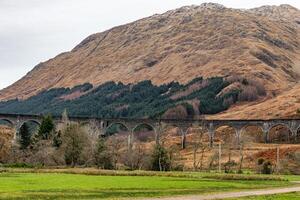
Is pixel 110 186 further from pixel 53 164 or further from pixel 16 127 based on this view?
pixel 16 127

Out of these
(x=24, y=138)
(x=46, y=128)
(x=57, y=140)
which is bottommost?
(x=24, y=138)

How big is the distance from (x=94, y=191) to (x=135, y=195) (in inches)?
176

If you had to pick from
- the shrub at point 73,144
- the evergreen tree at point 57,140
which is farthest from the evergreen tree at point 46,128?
the shrub at point 73,144

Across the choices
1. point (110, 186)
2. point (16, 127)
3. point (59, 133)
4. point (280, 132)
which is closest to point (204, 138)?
point (280, 132)

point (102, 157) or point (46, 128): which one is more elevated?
point (46, 128)

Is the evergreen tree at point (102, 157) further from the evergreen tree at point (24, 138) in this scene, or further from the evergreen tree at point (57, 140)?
the evergreen tree at point (24, 138)

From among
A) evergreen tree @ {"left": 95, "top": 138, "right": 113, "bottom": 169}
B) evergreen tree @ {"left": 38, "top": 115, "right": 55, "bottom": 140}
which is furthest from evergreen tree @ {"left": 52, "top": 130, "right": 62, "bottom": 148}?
evergreen tree @ {"left": 95, "top": 138, "right": 113, "bottom": 169}

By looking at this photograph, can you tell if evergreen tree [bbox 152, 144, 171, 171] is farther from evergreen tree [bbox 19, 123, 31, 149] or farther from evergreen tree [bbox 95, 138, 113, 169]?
evergreen tree [bbox 19, 123, 31, 149]

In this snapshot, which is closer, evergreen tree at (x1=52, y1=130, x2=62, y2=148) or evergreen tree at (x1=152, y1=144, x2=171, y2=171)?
evergreen tree at (x1=152, y1=144, x2=171, y2=171)

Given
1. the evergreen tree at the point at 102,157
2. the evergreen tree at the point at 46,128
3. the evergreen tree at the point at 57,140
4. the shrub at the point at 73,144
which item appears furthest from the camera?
the evergreen tree at the point at 46,128

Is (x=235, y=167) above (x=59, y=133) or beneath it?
beneath

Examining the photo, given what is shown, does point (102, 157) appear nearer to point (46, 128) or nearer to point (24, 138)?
point (46, 128)

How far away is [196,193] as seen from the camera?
1882 inches

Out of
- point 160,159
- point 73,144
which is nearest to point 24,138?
point 73,144
